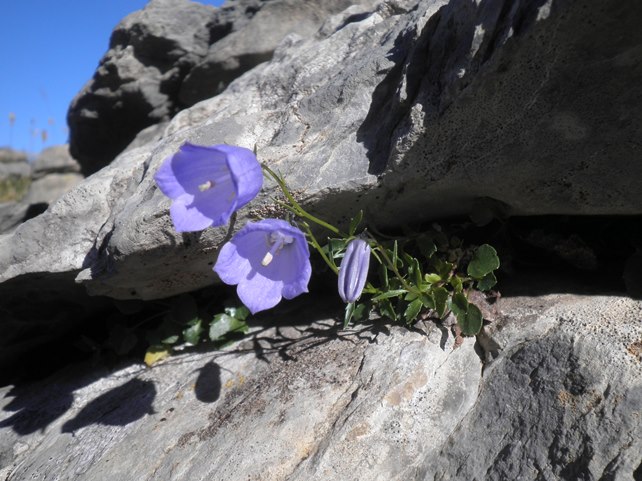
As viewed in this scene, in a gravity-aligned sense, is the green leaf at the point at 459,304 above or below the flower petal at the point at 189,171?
below

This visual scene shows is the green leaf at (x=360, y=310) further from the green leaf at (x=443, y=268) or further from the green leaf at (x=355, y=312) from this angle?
the green leaf at (x=443, y=268)

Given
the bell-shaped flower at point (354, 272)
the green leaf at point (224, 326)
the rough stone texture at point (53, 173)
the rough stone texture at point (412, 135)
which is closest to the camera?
the rough stone texture at point (412, 135)

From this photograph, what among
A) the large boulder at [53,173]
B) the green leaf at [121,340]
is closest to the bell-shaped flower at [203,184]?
the green leaf at [121,340]

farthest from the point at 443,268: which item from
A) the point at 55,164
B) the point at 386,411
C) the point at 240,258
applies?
the point at 55,164

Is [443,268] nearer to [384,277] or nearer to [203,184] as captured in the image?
[384,277]

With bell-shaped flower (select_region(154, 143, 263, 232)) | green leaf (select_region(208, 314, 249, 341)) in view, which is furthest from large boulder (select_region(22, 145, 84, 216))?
bell-shaped flower (select_region(154, 143, 263, 232))

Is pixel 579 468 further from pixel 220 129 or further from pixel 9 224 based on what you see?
pixel 9 224
